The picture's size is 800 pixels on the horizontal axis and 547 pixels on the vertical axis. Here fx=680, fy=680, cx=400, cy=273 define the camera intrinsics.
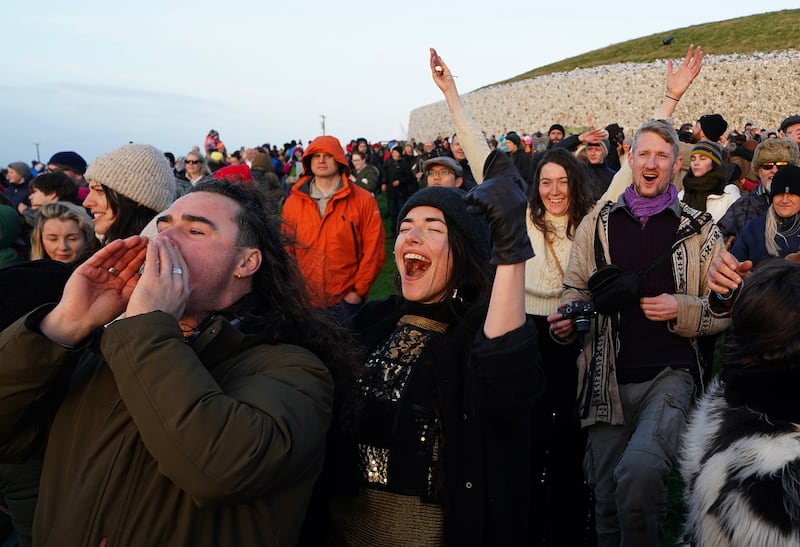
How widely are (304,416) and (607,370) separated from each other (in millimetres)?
2177

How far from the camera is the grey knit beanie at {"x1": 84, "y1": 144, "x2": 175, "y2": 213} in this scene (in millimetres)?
3986

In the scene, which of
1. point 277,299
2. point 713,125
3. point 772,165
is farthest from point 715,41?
point 277,299

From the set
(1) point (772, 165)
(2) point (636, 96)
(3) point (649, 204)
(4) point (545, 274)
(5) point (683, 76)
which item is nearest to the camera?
(3) point (649, 204)

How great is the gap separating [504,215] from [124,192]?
2.76m

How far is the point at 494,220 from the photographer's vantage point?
2049 mm

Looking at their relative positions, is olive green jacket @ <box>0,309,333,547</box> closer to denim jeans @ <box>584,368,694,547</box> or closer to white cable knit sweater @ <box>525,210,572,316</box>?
denim jeans @ <box>584,368,694,547</box>

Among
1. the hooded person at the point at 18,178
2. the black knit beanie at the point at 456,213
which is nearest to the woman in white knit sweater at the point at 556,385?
the black knit beanie at the point at 456,213

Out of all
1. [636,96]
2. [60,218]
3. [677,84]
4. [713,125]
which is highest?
[636,96]

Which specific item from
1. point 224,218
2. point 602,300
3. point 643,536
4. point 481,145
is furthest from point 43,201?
point 643,536

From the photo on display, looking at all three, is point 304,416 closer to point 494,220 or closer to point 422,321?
point 494,220

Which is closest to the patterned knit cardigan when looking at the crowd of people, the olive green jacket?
the crowd of people

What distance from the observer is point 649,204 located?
144 inches

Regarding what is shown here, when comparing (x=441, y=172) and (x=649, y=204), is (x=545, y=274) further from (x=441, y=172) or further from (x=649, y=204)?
(x=441, y=172)

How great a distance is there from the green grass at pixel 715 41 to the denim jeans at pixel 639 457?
45.3m
